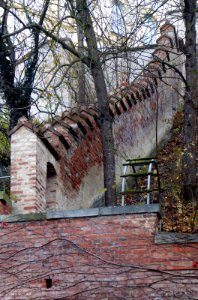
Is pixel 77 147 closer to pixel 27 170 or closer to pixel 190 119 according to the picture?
pixel 27 170

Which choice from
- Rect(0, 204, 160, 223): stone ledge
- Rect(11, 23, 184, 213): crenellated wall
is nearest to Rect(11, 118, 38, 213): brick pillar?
Rect(11, 23, 184, 213): crenellated wall

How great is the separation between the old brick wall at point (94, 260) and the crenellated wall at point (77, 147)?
133cm

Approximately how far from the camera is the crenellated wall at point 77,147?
36.9 ft

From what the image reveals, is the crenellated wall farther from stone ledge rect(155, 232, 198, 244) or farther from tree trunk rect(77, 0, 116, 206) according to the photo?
stone ledge rect(155, 232, 198, 244)

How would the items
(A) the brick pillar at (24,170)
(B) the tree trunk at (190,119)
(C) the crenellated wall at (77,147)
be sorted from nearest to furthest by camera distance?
(A) the brick pillar at (24,170), (C) the crenellated wall at (77,147), (B) the tree trunk at (190,119)

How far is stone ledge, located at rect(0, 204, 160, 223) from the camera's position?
9349 mm

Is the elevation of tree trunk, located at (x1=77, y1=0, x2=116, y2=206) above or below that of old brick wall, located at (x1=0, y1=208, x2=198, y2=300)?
above

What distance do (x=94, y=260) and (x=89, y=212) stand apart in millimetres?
664

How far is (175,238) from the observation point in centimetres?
908

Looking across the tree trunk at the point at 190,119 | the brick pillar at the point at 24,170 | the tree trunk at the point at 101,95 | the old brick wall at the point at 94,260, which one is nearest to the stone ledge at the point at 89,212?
the old brick wall at the point at 94,260

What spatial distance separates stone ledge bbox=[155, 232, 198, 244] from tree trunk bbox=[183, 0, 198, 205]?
322cm

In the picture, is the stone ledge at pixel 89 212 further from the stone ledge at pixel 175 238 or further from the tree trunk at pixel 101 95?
the tree trunk at pixel 101 95

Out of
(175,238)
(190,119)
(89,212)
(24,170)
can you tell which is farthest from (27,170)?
(190,119)

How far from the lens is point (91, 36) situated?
12.8 meters
